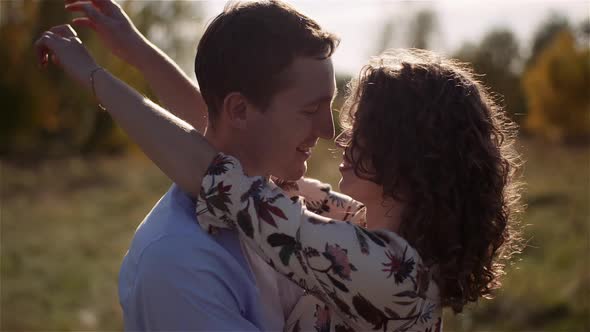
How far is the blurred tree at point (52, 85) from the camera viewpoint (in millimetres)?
17344

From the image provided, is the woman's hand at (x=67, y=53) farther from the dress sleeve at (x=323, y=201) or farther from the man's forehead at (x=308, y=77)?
the dress sleeve at (x=323, y=201)

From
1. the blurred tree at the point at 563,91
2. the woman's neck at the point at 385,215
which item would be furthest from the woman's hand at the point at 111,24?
the blurred tree at the point at 563,91

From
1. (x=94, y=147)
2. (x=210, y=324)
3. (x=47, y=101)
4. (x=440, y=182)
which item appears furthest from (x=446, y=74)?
(x=94, y=147)

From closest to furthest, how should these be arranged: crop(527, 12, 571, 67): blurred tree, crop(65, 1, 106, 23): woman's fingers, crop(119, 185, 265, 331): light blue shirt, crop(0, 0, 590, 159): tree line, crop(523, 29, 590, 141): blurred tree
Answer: crop(119, 185, 265, 331): light blue shirt → crop(65, 1, 106, 23): woman's fingers → crop(0, 0, 590, 159): tree line → crop(523, 29, 590, 141): blurred tree → crop(527, 12, 571, 67): blurred tree

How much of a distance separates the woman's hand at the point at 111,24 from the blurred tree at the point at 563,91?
20.1m

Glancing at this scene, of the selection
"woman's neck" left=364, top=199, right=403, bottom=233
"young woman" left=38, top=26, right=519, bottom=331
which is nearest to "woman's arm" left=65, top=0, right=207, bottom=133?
"young woman" left=38, top=26, right=519, bottom=331

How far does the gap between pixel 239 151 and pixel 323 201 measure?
58 cm

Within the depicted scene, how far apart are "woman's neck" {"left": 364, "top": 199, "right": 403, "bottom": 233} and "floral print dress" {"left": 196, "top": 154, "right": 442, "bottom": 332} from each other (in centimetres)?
10

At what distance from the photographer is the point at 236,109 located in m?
2.35

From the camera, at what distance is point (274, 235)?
209 centimetres

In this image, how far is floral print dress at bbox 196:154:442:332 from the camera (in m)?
2.09

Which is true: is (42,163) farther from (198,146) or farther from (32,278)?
(198,146)

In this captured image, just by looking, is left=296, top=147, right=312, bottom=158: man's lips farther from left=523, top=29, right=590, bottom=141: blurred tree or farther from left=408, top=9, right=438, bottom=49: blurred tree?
left=408, top=9, right=438, bottom=49: blurred tree

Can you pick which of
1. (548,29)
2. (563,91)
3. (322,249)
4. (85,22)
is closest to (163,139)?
(322,249)
